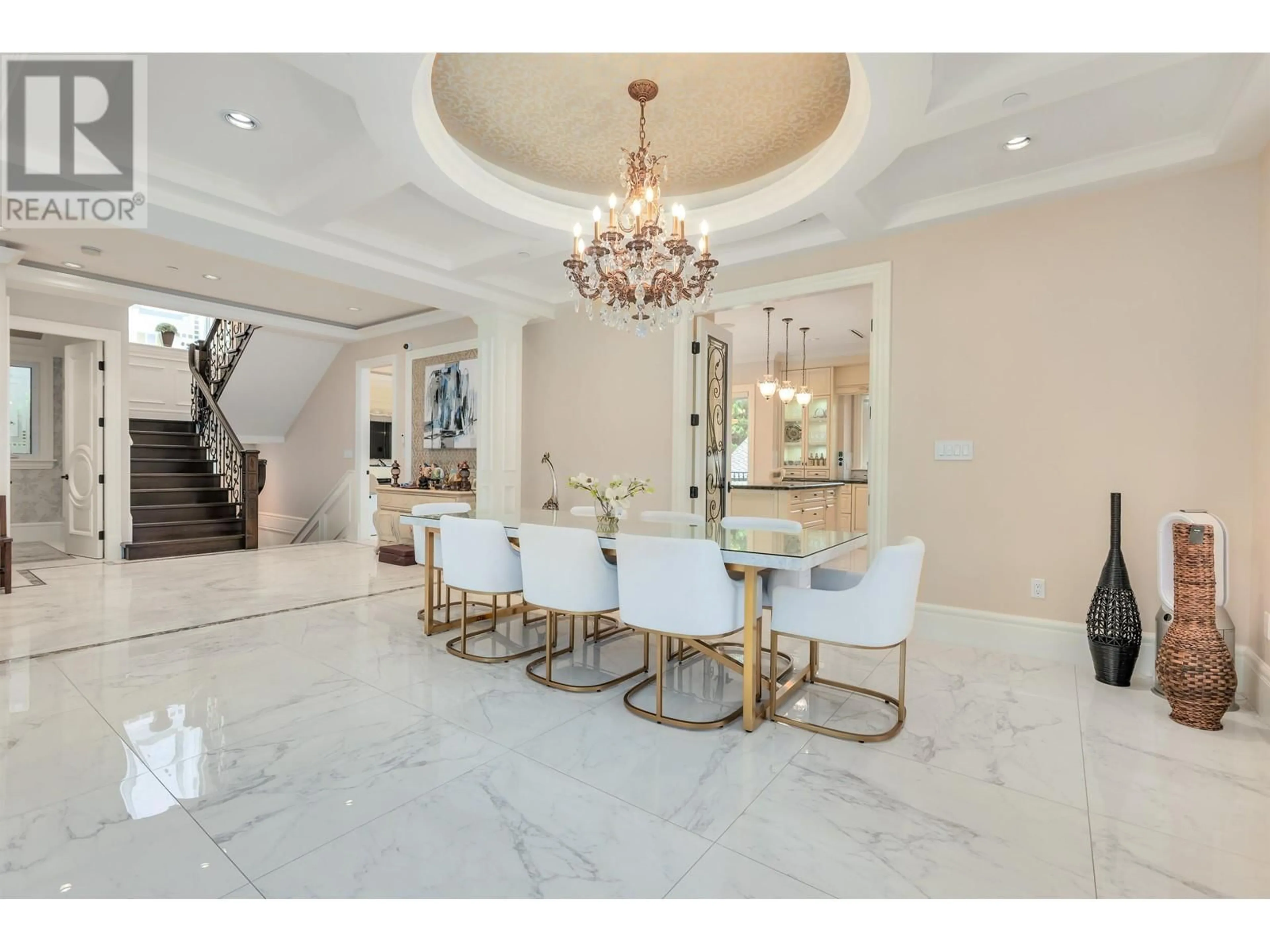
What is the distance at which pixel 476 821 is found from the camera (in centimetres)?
173

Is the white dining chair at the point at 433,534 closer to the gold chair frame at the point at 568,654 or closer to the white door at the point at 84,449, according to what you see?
the gold chair frame at the point at 568,654

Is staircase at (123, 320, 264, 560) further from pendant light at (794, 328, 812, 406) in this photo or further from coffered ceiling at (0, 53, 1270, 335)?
pendant light at (794, 328, 812, 406)

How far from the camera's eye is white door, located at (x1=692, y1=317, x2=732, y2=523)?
471cm

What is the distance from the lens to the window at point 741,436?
30.8ft

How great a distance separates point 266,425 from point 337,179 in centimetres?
689

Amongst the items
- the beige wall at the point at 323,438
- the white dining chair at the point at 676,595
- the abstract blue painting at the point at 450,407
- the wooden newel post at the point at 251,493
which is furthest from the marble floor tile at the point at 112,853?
the wooden newel post at the point at 251,493

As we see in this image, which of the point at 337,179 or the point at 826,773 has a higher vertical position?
the point at 337,179

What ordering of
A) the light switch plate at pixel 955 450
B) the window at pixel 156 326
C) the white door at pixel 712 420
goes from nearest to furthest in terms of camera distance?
1. the light switch plate at pixel 955 450
2. the white door at pixel 712 420
3. the window at pixel 156 326

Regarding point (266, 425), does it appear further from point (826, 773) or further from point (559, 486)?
point (826, 773)

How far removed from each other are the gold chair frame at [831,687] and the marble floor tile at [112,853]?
6.25 ft

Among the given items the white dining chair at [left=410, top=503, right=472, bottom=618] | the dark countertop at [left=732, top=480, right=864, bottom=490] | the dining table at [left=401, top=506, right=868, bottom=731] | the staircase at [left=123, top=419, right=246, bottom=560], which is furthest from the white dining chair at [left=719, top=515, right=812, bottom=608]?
the staircase at [left=123, top=419, right=246, bottom=560]

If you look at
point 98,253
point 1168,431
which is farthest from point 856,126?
point 98,253
